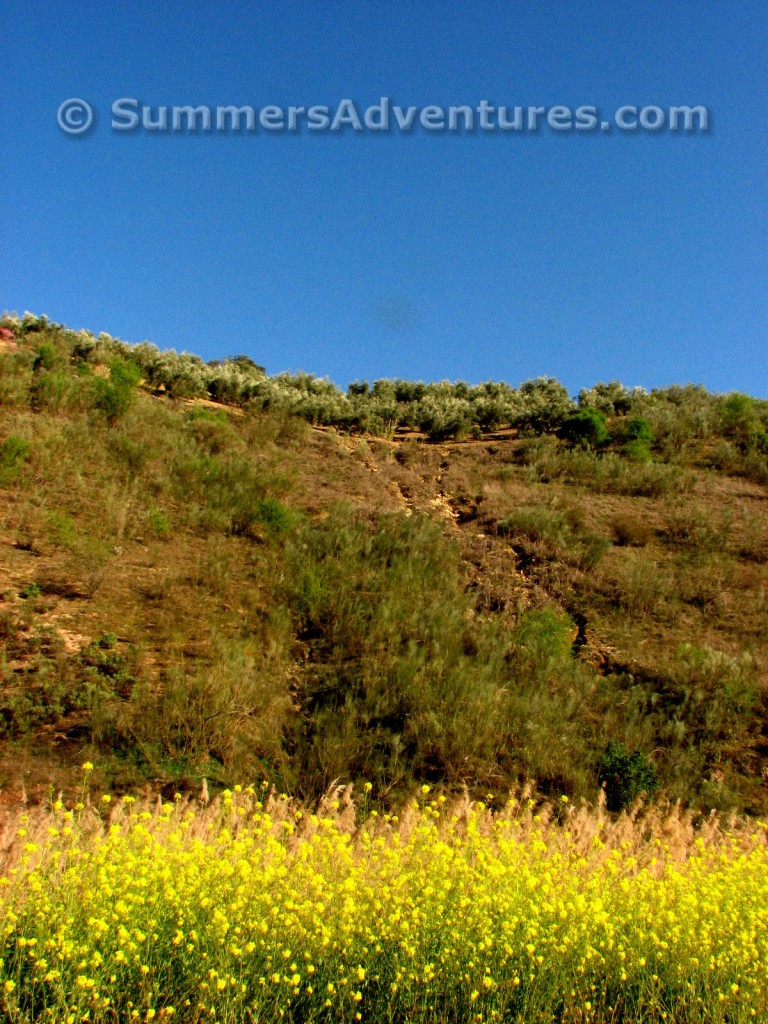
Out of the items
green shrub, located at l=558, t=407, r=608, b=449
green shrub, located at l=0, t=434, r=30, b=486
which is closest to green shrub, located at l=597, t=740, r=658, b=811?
green shrub, located at l=0, t=434, r=30, b=486

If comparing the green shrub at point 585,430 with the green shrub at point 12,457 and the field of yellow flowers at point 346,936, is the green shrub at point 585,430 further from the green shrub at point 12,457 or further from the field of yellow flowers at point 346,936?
the field of yellow flowers at point 346,936

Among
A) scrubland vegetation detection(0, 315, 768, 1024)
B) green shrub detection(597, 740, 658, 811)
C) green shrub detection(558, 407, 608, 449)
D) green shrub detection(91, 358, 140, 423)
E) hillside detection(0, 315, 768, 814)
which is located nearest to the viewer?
scrubland vegetation detection(0, 315, 768, 1024)

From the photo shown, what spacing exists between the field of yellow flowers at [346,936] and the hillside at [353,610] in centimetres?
161

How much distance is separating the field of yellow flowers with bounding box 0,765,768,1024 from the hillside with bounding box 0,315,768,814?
1611mm

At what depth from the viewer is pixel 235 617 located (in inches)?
345

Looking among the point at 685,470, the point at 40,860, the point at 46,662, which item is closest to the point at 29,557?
the point at 46,662

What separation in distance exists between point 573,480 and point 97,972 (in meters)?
15.2

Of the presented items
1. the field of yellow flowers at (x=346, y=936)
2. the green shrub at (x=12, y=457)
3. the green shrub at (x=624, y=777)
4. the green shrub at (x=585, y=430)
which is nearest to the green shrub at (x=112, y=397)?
the green shrub at (x=12, y=457)

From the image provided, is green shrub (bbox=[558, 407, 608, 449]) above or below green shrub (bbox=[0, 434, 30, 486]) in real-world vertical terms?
above

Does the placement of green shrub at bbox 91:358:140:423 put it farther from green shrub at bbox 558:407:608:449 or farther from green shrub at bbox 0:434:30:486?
green shrub at bbox 558:407:608:449

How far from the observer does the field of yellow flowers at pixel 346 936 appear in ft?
10.5

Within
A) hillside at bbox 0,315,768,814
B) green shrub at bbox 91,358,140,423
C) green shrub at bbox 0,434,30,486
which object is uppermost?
green shrub at bbox 91,358,140,423

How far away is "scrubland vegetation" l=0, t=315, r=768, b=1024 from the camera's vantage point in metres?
3.48

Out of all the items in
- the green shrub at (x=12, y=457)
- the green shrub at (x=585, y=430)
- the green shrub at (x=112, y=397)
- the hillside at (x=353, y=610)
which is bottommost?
the hillside at (x=353, y=610)
